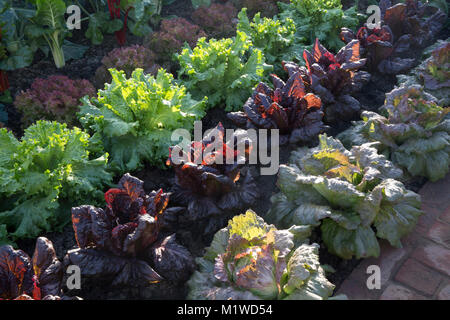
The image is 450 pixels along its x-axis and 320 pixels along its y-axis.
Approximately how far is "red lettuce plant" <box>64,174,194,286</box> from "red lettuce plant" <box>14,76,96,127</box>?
5.10 ft

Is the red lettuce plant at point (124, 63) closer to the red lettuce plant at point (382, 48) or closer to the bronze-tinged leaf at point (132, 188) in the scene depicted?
the bronze-tinged leaf at point (132, 188)

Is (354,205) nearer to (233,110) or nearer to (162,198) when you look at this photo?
(162,198)

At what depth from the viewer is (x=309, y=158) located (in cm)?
357

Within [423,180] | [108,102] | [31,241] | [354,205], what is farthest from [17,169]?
[423,180]

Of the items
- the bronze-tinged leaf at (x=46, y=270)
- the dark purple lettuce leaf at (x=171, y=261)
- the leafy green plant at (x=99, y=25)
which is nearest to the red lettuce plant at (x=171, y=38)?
the leafy green plant at (x=99, y=25)

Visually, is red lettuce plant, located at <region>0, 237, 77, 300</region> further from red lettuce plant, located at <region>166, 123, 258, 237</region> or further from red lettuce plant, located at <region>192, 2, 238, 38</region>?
red lettuce plant, located at <region>192, 2, 238, 38</region>

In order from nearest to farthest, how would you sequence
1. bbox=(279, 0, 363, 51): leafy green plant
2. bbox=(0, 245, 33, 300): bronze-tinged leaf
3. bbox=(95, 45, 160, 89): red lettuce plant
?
bbox=(0, 245, 33, 300): bronze-tinged leaf
bbox=(95, 45, 160, 89): red lettuce plant
bbox=(279, 0, 363, 51): leafy green plant

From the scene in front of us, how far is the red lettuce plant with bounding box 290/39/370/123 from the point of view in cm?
445

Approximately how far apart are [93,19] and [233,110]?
2245 mm

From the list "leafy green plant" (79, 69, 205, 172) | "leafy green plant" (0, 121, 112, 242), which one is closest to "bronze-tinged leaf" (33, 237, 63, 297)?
"leafy green plant" (0, 121, 112, 242)

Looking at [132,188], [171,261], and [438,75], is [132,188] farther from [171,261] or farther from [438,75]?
[438,75]

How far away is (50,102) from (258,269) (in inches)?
105

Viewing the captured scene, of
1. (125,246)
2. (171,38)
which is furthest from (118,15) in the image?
(125,246)

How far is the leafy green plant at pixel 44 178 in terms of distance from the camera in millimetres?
3404
